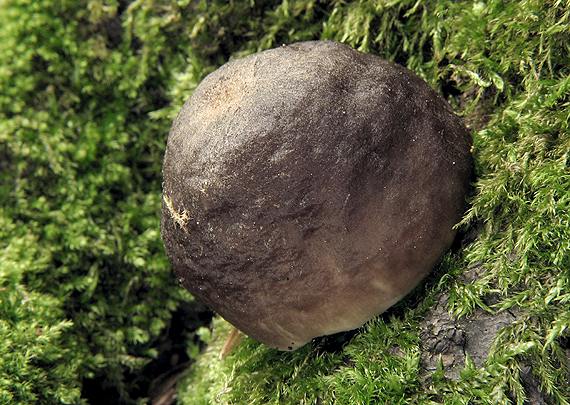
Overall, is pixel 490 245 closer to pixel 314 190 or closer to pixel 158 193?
pixel 314 190

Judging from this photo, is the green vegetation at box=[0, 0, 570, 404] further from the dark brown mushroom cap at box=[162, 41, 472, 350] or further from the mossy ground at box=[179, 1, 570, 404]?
A: the dark brown mushroom cap at box=[162, 41, 472, 350]

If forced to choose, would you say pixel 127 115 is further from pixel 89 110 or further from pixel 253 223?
pixel 253 223

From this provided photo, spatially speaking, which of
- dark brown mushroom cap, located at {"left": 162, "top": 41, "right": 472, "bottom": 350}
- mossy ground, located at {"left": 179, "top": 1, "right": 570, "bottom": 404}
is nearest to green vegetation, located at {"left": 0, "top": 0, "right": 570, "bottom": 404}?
mossy ground, located at {"left": 179, "top": 1, "right": 570, "bottom": 404}

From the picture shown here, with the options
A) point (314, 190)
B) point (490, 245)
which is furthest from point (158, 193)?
point (490, 245)

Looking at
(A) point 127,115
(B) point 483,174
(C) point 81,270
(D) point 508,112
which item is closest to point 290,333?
(B) point 483,174

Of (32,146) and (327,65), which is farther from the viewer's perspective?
(32,146)
